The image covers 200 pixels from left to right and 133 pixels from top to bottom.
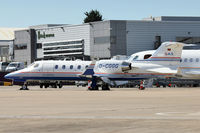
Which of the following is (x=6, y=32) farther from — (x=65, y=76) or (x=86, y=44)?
(x=65, y=76)

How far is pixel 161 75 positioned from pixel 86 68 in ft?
27.4

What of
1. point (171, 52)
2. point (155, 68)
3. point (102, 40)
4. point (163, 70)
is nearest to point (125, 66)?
point (155, 68)

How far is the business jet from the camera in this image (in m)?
57.3

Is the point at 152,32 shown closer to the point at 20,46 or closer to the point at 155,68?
the point at 20,46

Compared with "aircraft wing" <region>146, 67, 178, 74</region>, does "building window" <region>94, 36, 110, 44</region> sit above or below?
above

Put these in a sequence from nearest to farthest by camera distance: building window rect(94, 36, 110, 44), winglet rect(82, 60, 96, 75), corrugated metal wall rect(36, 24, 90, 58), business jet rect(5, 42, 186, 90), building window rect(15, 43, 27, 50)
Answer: business jet rect(5, 42, 186, 90) < winglet rect(82, 60, 96, 75) < building window rect(94, 36, 110, 44) < corrugated metal wall rect(36, 24, 90, 58) < building window rect(15, 43, 27, 50)

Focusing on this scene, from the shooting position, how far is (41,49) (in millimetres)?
126750

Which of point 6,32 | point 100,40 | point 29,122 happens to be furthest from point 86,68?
point 6,32

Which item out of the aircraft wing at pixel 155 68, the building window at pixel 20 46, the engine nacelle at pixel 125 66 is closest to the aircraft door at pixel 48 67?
the engine nacelle at pixel 125 66

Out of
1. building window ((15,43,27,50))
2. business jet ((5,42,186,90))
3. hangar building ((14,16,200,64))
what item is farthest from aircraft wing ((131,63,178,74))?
building window ((15,43,27,50))

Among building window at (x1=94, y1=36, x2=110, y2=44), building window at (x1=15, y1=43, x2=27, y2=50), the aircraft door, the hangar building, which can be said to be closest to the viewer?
the aircraft door

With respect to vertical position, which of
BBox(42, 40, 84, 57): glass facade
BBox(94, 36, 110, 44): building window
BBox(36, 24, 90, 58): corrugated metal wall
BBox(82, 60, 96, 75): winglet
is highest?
BBox(36, 24, 90, 58): corrugated metal wall

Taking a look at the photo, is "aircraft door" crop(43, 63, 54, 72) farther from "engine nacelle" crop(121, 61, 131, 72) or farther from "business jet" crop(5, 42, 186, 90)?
"engine nacelle" crop(121, 61, 131, 72)

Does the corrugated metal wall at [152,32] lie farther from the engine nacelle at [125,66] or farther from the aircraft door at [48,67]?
the engine nacelle at [125,66]
